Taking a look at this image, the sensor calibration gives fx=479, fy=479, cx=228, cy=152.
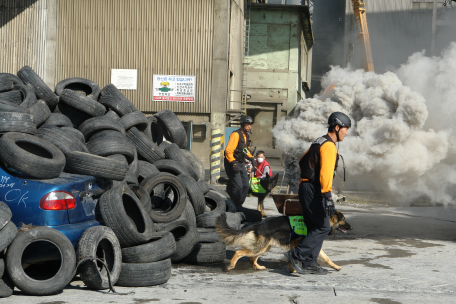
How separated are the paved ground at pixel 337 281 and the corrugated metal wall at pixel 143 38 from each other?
634 inches

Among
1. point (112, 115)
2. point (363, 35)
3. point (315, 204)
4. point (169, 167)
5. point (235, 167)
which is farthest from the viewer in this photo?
point (363, 35)

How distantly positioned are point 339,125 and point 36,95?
5532mm

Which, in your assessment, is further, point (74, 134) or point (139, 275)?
point (74, 134)

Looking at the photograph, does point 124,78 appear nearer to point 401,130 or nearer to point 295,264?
point 401,130

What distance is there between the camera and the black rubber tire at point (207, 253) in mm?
6449

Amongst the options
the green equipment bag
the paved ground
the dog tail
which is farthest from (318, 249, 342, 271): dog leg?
the green equipment bag

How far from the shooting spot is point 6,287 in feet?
14.9

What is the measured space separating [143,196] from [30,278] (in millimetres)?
2218

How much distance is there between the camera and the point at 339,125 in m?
6.04

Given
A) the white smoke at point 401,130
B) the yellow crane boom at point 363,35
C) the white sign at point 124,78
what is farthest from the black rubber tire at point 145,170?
the yellow crane boom at point 363,35

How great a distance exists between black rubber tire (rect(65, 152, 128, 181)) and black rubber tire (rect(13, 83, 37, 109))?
2363 mm

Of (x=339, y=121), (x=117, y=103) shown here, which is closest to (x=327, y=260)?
(x=339, y=121)

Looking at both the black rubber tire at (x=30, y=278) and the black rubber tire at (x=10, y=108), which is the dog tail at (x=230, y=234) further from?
the black rubber tire at (x=10, y=108)

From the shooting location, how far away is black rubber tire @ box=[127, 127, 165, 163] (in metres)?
8.42
